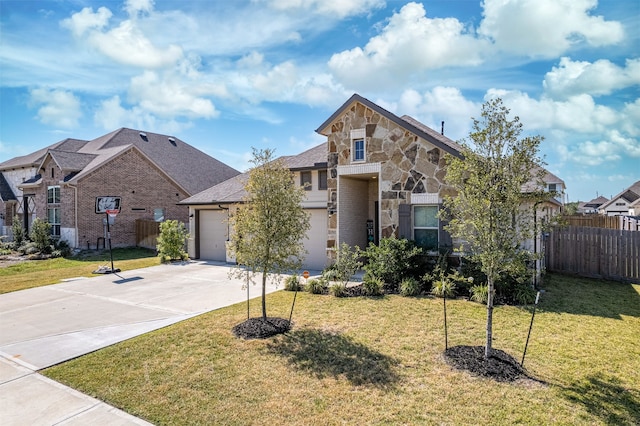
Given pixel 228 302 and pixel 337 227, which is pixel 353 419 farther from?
pixel 337 227

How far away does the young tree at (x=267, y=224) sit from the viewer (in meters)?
7.22

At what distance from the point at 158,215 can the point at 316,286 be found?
18837mm

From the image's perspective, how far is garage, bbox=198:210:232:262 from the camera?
58.9 ft

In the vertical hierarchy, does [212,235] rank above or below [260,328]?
above

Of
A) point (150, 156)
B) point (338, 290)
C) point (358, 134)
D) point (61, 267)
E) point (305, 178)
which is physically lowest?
point (61, 267)

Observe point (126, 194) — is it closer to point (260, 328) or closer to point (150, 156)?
point (150, 156)

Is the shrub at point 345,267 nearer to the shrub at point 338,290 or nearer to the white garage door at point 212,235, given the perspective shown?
the shrub at point 338,290

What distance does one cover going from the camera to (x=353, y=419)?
4.09 m

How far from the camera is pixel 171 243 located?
57.3 feet

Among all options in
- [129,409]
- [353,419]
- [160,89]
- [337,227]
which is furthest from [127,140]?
[353,419]

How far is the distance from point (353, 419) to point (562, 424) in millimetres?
2312

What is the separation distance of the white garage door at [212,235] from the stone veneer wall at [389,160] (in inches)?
275

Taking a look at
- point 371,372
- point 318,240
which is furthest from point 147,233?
point 371,372

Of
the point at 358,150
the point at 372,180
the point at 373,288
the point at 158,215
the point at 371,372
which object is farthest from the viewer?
the point at 158,215
